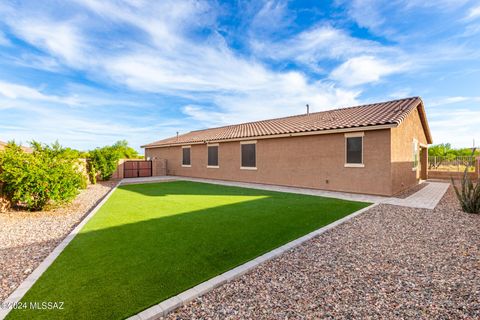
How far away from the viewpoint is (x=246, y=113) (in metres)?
23.7

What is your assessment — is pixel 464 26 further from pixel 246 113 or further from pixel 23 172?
pixel 23 172

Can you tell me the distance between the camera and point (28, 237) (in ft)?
17.4

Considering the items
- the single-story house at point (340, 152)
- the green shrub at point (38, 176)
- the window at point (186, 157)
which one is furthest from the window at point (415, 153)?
the green shrub at point (38, 176)

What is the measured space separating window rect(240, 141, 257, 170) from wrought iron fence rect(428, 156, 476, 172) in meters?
17.2

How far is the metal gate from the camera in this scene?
20562mm

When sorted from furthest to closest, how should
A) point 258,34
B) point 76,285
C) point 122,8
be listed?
point 258,34 < point 122,8 < point 76,285

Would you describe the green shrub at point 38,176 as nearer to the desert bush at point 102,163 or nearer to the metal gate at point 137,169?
the desert bush at point 102,163

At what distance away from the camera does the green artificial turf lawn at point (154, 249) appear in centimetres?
280

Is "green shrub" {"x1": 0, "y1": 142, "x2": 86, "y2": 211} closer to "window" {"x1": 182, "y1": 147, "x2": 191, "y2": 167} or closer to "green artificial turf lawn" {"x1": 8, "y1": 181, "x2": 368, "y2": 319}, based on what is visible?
"green artificial turf lawn" {"x1": 8, "y1": 181, "x2": 368, "y2": 319}

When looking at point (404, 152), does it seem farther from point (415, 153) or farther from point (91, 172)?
point (91, 172)

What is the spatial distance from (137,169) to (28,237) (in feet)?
54.3

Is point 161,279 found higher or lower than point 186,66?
lower

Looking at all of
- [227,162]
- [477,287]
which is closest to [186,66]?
[227,162]

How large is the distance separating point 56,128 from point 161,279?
22.6 m
